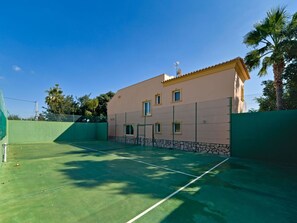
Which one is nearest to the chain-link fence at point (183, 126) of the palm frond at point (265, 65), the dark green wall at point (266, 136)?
the dark green wall at point (266, 136)

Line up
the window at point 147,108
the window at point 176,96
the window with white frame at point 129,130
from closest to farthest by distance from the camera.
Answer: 1. the window at point 176,96
2. the window at point 147,108
3. the window with white frame at point 129,130

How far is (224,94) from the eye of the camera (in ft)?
33.9

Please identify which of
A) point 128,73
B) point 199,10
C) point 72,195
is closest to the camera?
point 72,195

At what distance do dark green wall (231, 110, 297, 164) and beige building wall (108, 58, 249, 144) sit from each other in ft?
2.99

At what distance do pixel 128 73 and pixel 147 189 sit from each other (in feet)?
50.2

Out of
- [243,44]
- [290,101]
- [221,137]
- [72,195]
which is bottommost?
[72,195]

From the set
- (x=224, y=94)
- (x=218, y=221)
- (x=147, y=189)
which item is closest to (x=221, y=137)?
(x=224, y=94)

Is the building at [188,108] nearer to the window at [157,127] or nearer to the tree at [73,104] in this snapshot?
the window at [157,127]

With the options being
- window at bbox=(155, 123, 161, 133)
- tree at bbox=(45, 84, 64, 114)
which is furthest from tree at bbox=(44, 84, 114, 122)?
window at bbox=(155, 123, 161, 133)

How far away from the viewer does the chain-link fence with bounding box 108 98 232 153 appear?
397 inches

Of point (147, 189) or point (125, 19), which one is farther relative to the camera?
point (125, 19)

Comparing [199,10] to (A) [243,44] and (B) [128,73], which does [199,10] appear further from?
(B) [128,73]

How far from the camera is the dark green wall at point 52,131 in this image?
1638 cm

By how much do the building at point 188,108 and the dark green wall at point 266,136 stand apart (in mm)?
825
